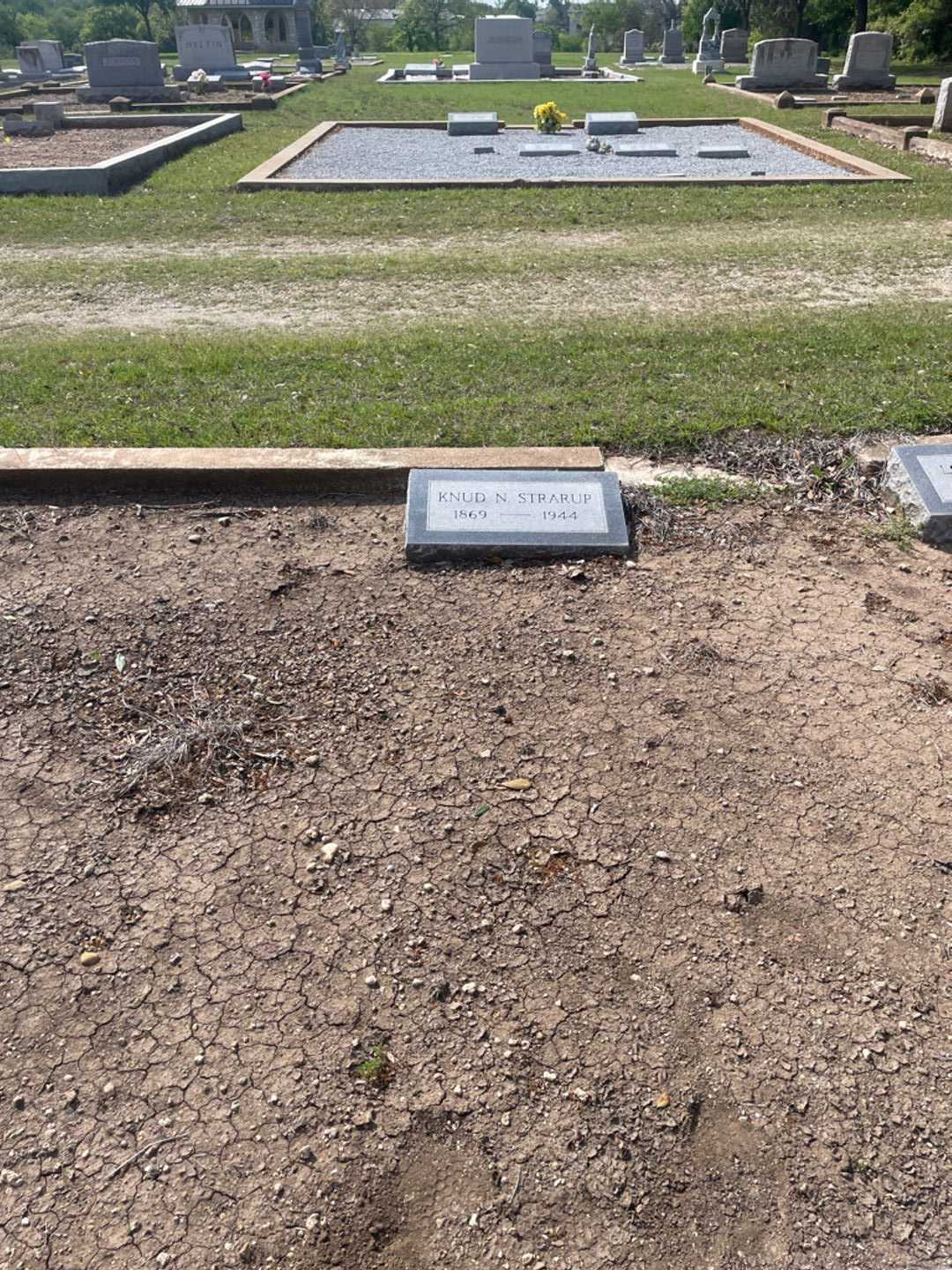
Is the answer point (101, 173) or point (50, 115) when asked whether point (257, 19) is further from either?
point (101, 173)

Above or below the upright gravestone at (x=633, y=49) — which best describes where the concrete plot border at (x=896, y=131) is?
below

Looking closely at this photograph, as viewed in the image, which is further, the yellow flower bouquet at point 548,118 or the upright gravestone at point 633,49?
the upright gravestone at point 633,49

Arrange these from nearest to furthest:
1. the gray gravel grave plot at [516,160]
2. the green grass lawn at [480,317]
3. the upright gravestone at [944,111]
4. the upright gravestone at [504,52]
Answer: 1. the green grass lawn at [480,317]
2. the gray gravel grave plot at [516,160]
3. the upright gravestone at [944,111]
4. the upright gravestone at [504,52]

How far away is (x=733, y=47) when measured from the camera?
122 feet

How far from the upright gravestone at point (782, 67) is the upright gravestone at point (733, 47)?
13291 mm

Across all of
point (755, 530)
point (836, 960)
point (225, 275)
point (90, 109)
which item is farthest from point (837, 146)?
point (90, 109)

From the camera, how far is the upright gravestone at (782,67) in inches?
961

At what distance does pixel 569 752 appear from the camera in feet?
9.78

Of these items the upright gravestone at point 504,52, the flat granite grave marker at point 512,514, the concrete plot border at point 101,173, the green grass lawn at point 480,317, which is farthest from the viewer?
the upright gravestone at point 504,52

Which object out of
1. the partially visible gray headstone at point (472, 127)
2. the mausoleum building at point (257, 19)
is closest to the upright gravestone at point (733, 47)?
the partially visible gray headstone at point (472, 127)

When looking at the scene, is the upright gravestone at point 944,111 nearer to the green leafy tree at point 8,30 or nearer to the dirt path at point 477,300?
the dirt path at point 477,300

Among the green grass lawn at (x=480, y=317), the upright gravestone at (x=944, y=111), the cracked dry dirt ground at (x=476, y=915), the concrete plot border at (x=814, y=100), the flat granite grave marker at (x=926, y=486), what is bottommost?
the cracked dry dirt ground at (x=476, y=915)

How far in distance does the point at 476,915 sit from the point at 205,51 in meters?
34.9

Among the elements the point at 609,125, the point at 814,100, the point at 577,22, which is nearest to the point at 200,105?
the point at 609,125
